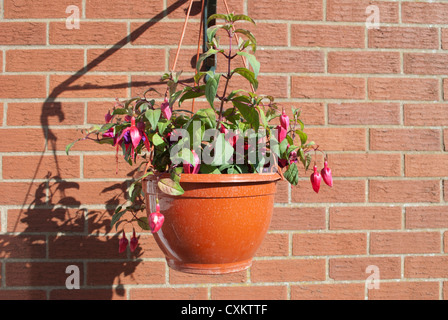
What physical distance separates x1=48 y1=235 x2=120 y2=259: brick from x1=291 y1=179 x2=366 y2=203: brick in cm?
59

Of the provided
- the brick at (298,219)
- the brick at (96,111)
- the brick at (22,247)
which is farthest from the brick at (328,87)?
the brick at (22,247)

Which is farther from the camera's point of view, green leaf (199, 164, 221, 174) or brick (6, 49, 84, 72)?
brick (6, 49, 84, 72)

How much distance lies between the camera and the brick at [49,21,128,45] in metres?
1.13

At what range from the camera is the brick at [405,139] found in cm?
118

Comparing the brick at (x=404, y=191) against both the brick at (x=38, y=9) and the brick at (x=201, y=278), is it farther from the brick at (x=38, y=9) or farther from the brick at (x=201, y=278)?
the brick at (x=38, y=9)

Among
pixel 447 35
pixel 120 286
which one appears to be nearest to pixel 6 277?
pixel 120 286

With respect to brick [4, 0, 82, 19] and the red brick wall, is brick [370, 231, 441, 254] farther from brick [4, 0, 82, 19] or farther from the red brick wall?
brick [4, 0, 82, 19]

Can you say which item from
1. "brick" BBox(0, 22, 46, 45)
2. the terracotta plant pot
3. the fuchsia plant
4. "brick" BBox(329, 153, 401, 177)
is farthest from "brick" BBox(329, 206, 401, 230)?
"brick" BBox(0, 22, 46, 45)

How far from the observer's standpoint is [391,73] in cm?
118

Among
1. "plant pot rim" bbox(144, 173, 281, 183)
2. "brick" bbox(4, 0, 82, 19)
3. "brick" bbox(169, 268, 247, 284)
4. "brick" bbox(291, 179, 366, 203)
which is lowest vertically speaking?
"brick" bbox(169, 268, 247, 284)

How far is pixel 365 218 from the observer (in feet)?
3.84

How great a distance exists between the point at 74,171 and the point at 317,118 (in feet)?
2.53

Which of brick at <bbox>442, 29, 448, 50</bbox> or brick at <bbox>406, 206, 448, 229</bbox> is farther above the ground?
brick at <bbox>442, 29, 448, 50</bbox>

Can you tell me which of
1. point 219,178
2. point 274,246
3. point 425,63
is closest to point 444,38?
point 425,63
